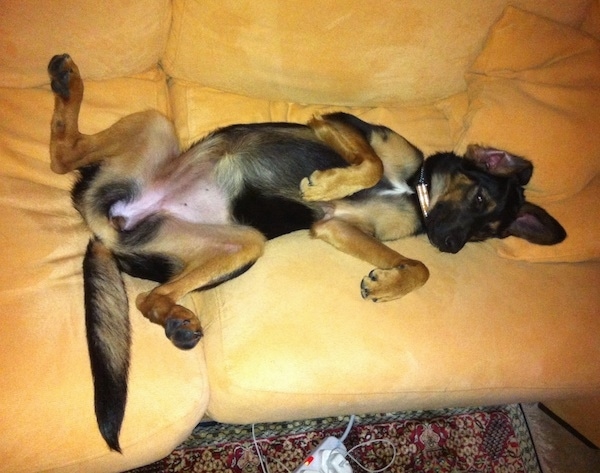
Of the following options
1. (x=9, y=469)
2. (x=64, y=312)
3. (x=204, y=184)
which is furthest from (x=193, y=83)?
(x=9, y=469)

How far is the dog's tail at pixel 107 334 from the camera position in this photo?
1.54m

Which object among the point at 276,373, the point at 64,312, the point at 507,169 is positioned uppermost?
the point at 507,169

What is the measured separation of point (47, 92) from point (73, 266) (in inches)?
35.0

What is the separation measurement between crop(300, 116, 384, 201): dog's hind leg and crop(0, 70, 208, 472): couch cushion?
882 mm

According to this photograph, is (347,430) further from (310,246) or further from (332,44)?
(332,44)

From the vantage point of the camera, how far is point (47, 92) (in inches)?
85.1

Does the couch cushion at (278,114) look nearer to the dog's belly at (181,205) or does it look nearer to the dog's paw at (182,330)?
the dog's belly at (181,205)

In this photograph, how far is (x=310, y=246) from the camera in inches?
88.0

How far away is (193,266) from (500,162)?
157 cm

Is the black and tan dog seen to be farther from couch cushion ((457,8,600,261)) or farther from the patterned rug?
the patterned rug

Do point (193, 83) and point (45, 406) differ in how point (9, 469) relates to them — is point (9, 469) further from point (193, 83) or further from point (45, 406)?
point (193, 83)

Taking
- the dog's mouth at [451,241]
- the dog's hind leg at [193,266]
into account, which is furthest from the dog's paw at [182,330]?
the dog's mouth at [451,241]

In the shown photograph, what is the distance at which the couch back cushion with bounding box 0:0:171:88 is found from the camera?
77.0 inches

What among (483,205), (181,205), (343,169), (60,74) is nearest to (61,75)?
(60,74)
